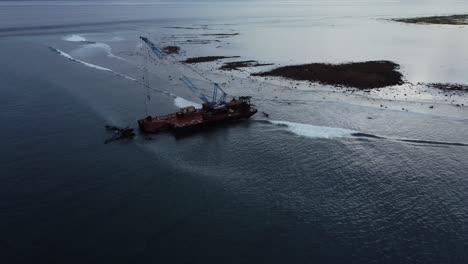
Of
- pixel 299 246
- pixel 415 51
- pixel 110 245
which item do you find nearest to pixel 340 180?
pixel 299 246

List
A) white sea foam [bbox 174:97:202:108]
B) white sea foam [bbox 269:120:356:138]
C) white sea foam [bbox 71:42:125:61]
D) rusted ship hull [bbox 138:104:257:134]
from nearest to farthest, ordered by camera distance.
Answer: white sea foam [bbox 269:120:356:138], rusted ship hull [bbox 138:104:257:134], white sea foam [bbox 174:97:202:108], white sea foam [bbox 71:42:125:61]

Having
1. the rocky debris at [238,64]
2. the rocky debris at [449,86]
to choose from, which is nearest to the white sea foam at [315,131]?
the rocky debris at [449,86]

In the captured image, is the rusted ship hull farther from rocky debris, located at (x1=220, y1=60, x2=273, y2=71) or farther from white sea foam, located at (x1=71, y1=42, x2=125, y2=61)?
white sea foam, located at (x1=71, y1=42, x2=125, y2=61)

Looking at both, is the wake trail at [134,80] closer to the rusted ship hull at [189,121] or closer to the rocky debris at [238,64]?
the rusted ship hull at [189,121]

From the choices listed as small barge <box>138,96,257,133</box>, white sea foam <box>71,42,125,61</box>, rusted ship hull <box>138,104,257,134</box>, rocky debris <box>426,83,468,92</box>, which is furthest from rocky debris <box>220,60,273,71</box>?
rocky debris <box>426,83,468,92</box>

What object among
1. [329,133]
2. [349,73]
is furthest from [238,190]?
[349,73]

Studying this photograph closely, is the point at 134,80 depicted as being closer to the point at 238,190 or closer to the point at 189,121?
the point at 189,121

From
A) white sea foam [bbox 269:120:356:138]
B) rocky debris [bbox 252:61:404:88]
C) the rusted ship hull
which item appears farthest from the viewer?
rocky debris [bbox 252:61:404:88]
